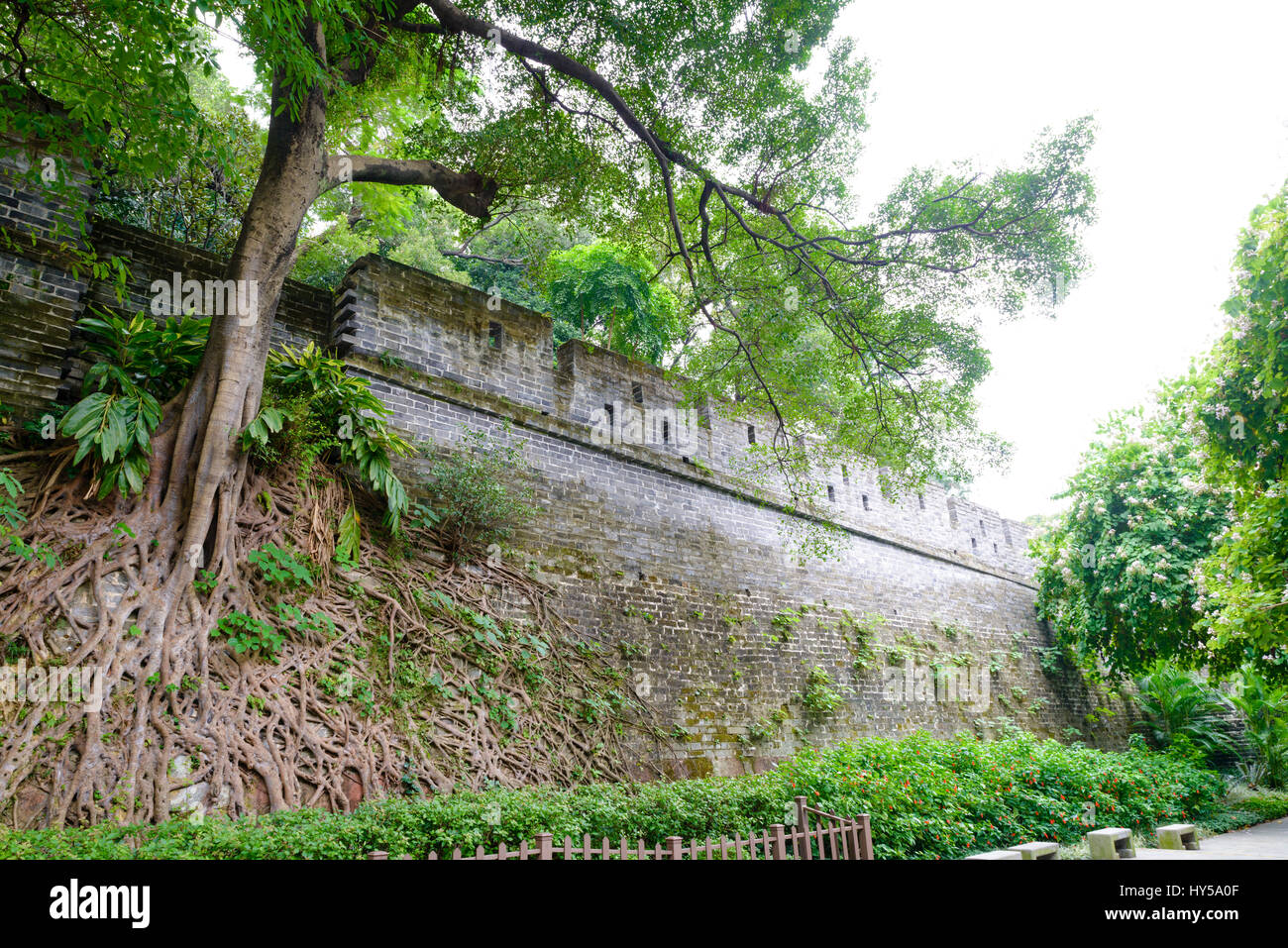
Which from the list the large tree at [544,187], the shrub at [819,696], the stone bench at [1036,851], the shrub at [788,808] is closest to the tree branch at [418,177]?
the large tree at [544,187]

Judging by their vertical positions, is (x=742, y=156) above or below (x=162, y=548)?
above

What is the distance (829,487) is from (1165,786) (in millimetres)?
6130

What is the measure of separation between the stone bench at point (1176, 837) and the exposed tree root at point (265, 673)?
5.68 m

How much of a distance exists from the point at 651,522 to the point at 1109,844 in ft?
18.3

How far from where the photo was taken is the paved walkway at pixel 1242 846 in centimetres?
702

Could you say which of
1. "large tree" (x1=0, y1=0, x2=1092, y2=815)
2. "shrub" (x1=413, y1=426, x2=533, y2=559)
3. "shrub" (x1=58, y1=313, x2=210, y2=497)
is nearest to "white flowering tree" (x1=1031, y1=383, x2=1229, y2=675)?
"large tree" (x1=0, y1=0, x2=1092, y2=815)

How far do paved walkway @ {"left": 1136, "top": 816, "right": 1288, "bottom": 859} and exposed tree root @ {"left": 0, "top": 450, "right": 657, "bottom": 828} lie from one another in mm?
5624

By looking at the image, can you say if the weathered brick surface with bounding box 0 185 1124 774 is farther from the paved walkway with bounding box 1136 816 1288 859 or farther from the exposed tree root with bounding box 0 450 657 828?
the paved walkway with bounding box 1136 816 1288 859

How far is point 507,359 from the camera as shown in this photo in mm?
8469

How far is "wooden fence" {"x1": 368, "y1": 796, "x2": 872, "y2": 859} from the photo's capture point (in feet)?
12.1

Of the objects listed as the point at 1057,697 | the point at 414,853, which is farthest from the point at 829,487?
the point at 414,853

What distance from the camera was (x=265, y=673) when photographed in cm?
517

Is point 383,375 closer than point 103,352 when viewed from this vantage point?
No
